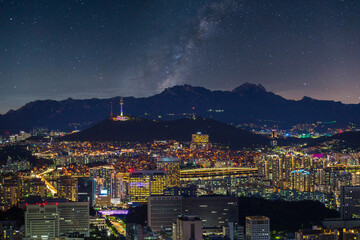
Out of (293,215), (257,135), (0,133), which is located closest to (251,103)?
(257,135)

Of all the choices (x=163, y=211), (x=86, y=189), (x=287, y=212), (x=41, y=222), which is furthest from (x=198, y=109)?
(x=41, y=222)

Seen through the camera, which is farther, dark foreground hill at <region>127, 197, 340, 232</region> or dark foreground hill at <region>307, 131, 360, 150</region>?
dark foreground hill at <region>307, 131, 360, 150</region>

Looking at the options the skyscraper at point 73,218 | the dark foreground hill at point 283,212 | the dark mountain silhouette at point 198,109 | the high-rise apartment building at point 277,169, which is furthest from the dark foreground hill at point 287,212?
the dark mountain silhouette at point 198,109

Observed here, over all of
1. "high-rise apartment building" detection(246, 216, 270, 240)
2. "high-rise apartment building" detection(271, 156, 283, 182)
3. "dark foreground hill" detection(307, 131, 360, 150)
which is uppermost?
"dark foreground hill" detection(307, 131, 360, 150)

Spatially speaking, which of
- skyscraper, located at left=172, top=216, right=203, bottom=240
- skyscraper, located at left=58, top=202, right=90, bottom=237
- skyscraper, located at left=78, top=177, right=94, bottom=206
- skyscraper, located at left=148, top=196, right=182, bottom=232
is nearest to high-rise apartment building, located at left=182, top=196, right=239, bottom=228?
skyscraper, located at left=148, top=196, right=182, bottom=232

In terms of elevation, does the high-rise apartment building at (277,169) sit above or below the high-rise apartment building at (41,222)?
above

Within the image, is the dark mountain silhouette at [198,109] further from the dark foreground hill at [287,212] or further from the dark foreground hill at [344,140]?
the dark foreground hill at [287,212]

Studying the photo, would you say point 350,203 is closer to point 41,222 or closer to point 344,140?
point 41,222

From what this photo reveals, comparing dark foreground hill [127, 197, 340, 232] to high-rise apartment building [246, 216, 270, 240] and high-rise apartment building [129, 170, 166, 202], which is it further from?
high-rise apartment building [129, 170, 166, 202]
